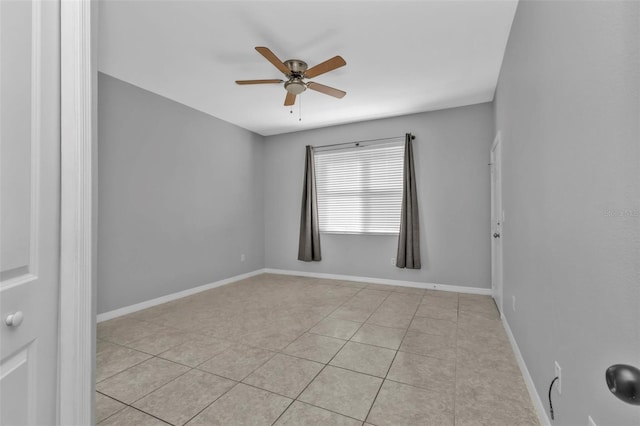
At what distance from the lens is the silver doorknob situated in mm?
699

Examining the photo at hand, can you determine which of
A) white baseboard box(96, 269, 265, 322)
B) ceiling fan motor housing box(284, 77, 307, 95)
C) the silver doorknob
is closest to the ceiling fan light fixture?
ceiling fan motor housing box(284, 77, 307, 95)

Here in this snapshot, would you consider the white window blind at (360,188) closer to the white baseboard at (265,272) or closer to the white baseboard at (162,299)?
the white baseboard at (265,272)

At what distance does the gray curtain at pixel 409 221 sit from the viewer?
4344 millimetres

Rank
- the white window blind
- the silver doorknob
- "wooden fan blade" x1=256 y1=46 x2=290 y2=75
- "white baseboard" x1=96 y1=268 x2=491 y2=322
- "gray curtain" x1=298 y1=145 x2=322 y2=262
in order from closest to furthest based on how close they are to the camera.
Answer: the silver doorknob < "wooden fan blade" x1=256 y1=46 x2=290 y2=75 < "white baseboard" x1=96 y1=268 x2=491 y2=322 < the white window blind < "gray curtain" x1=298 y1=145 x2=322 y2=262

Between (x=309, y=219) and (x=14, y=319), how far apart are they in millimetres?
4470

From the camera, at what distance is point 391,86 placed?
352 cm

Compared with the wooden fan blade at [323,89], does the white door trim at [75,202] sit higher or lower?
lower

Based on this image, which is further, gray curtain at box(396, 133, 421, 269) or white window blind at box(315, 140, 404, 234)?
white window blind at box(315, 140, 404, 234)

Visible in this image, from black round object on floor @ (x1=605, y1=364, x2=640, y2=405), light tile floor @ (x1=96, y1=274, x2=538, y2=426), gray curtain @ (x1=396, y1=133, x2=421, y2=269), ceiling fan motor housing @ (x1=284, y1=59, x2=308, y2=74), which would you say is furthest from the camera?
gray curtain @ (x1=396, y1=133, x2=421, y2=269)

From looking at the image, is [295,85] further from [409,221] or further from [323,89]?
[409,221]

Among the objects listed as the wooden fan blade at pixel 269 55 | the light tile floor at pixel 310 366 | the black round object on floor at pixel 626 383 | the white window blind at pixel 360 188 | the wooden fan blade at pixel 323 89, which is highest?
the wooden fan blade at pixel 323 89

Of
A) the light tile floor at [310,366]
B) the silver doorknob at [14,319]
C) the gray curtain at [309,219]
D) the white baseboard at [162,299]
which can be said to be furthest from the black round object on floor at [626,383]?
the gray curtain at [309,219]

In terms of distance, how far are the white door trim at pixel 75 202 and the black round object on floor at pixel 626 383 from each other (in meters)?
1.26

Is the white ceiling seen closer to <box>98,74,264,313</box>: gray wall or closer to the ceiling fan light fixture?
the ceiling fan light fixture
